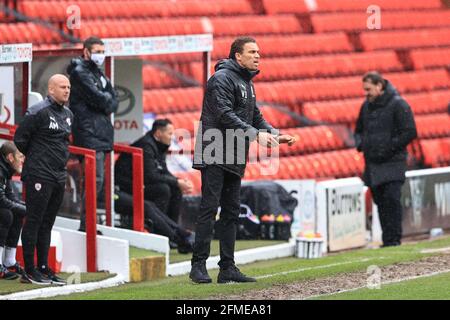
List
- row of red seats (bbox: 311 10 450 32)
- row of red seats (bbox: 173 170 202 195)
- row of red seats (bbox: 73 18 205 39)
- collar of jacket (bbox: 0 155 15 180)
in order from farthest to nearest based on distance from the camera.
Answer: row of red seats (bbox: 311 10 450 32) → row of red seats (bbox: 73 18 205 39) → row of red seats (bbox: 173 170 202 195) → collar of jacket (bbox: 0 155 15 180)

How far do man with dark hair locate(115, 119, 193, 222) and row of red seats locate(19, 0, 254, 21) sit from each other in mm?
4959

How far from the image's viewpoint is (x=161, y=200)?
47.1ft

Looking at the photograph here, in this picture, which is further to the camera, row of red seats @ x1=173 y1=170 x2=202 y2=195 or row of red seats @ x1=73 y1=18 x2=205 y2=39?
row of red seats @ x1=73 y1=18 x2=205 y2=39

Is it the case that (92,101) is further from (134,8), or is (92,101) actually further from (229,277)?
(134,8)

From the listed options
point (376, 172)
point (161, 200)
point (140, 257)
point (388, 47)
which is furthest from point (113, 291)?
point (388, 47)

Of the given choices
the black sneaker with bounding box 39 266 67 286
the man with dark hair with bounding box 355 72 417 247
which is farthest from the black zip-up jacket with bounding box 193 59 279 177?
the man with dark hair with bounding box 355 72 417 247


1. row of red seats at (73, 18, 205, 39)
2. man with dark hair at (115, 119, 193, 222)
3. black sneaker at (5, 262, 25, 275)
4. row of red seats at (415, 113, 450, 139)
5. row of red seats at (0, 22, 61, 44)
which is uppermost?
row of red seats at (73, 18, 205, 39)

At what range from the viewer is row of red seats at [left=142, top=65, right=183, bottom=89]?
20109mm

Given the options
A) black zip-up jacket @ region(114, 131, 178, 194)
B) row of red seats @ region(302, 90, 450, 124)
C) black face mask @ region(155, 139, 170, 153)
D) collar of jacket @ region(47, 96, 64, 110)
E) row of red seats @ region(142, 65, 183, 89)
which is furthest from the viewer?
row of red seats @ region(302, 90, 450, 124)

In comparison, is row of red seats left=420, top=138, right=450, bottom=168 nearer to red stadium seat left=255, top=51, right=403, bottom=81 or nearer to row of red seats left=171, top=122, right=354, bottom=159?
row of red seats left=171, top=122, right=354, bottom=159

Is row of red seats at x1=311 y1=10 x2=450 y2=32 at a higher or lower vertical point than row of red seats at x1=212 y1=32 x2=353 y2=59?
higher

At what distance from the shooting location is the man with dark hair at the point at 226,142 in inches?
390

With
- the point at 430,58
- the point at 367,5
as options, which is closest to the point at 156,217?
the point at 367,5
